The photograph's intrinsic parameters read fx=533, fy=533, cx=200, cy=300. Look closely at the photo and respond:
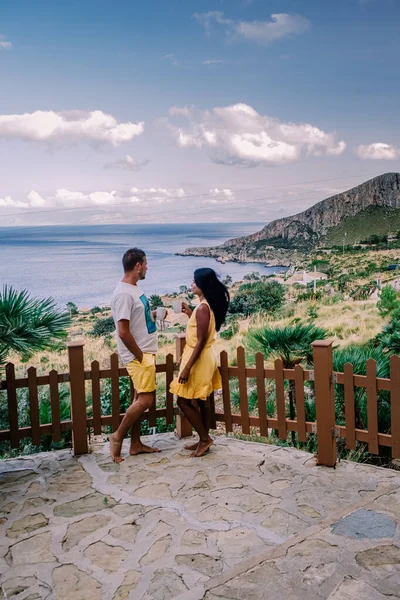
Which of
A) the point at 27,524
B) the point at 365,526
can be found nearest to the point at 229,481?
the point at 365,526

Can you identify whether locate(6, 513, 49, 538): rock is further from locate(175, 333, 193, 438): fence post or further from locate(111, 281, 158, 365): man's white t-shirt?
locate(175, 333, 193, 438): fence post

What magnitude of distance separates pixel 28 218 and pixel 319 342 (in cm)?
1385

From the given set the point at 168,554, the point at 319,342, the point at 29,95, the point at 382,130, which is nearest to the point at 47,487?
the point at 168,554

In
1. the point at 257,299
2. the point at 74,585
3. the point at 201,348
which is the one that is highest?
the point at 201,348

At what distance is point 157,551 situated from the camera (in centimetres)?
284

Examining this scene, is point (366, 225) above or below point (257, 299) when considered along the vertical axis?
above

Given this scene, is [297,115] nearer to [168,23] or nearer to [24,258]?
[168,23]

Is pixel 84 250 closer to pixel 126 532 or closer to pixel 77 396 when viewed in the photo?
pixel 77 396

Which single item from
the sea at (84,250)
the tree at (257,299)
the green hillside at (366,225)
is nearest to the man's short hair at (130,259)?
the sea at (84,250)

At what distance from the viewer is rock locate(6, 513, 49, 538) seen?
3131mm

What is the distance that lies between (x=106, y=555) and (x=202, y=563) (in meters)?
0.52

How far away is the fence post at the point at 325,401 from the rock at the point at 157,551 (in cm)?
151

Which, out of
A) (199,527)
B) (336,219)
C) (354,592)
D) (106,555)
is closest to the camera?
(354,592)

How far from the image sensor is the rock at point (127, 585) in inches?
97.1
